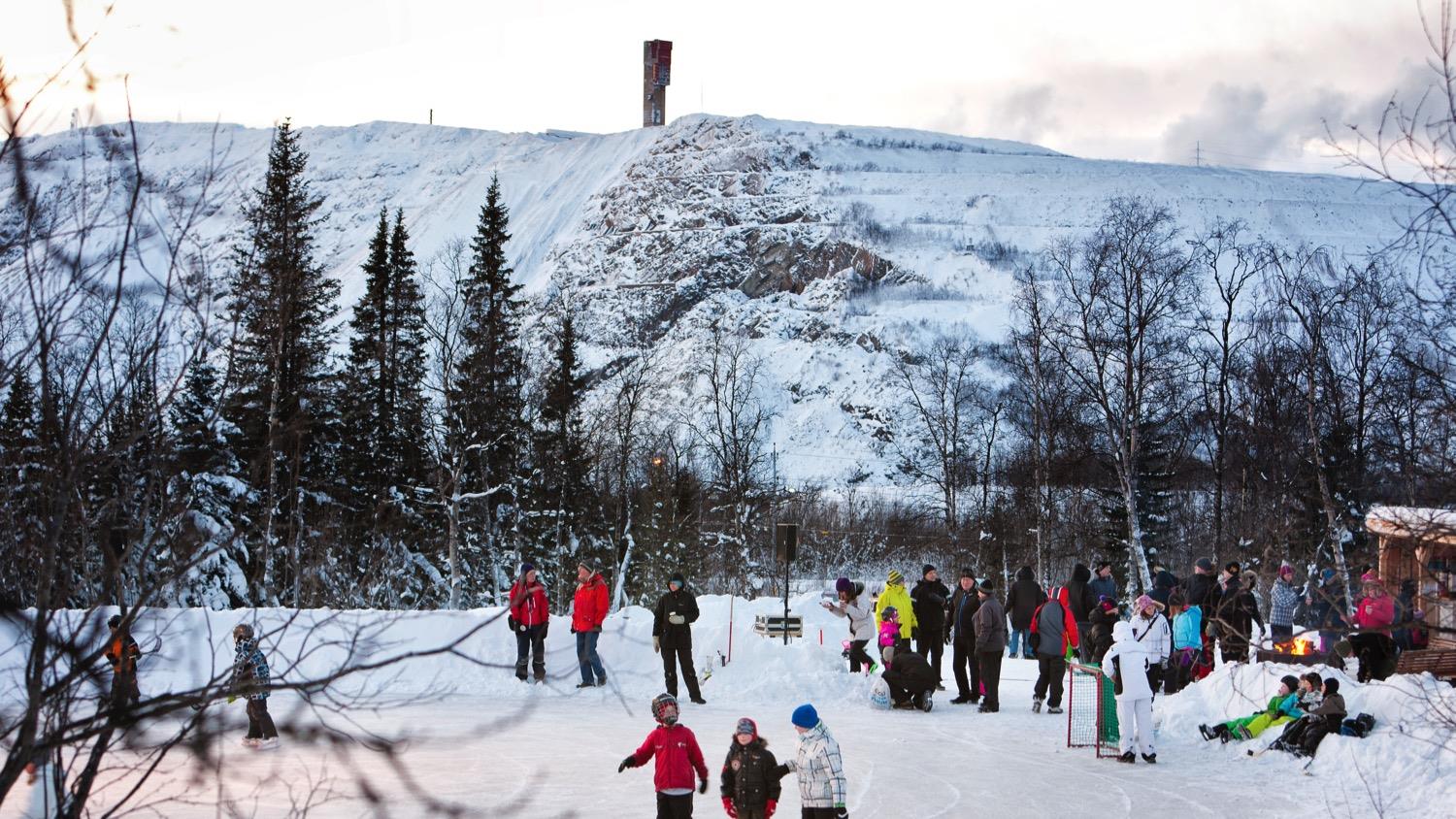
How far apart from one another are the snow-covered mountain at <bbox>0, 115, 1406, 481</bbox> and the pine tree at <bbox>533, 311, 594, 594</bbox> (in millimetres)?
45238

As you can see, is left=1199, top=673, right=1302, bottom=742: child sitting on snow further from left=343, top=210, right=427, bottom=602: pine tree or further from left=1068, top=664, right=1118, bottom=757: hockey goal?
left=343, top=210, right=427, bottom=602: pine tree

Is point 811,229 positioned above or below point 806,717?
above

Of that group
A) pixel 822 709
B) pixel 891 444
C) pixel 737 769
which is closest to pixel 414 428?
pixel 822 709

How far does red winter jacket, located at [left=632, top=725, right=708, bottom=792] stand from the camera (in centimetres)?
919

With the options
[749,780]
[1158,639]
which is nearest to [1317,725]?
[1158,639]

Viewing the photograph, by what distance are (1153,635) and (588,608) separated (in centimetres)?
735

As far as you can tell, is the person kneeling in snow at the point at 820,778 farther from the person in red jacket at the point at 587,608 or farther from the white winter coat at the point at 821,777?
the person in red jacket at the point at 587,608

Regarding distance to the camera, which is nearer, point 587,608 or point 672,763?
point 672,763

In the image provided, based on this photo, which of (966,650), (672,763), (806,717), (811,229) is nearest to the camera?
(806,717)

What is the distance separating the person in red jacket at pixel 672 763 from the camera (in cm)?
919

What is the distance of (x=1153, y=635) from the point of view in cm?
1603

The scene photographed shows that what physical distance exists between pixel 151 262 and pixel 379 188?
7050 inches

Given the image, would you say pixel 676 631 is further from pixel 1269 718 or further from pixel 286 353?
pixel 286 353

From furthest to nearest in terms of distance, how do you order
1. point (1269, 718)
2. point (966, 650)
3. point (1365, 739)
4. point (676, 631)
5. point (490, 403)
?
1. point (490, 403)
2. point (966, 650)
3. point (676, 631)
4. point (1269, 718)
5. point (1365, 739)
